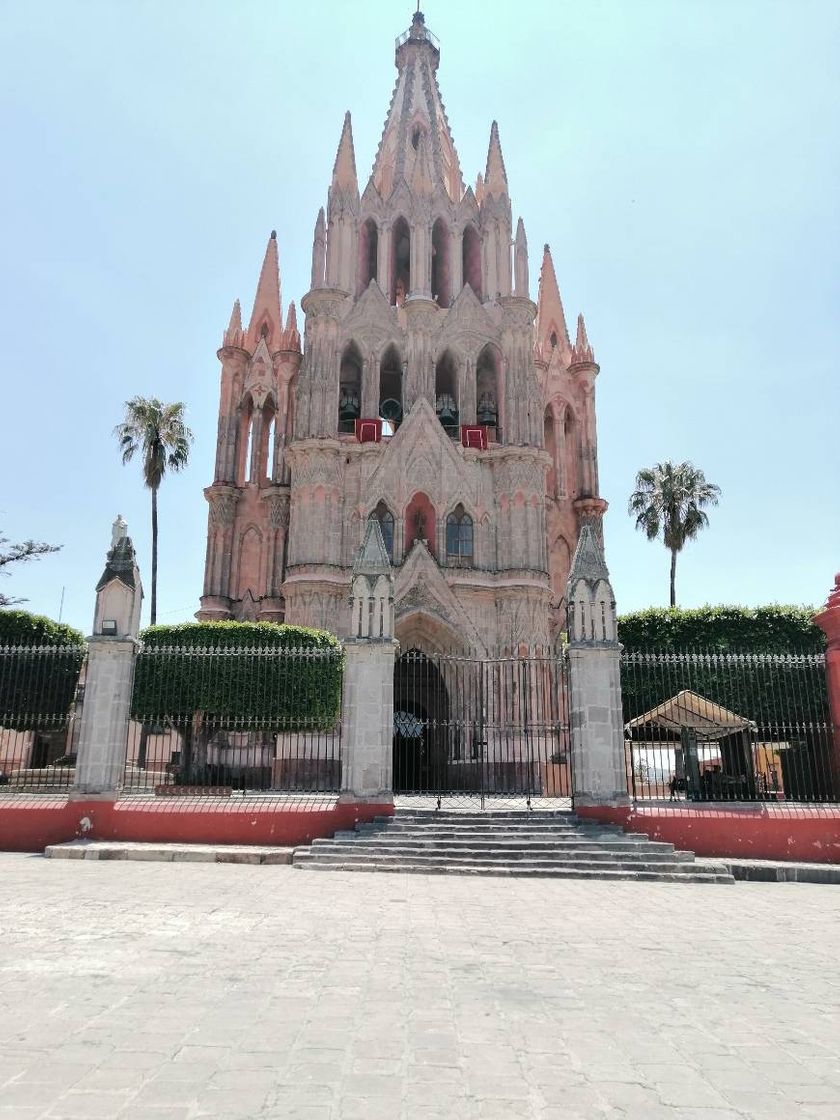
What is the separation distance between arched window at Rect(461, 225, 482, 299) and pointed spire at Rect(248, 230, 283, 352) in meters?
8.90

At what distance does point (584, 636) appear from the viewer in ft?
46.7

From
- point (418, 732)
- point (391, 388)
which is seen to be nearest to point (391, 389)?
point (391, 388)

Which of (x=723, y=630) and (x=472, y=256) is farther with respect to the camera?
(x=472, y=256)

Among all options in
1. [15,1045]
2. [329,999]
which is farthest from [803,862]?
[15,1045]

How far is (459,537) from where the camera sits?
29.6 meters

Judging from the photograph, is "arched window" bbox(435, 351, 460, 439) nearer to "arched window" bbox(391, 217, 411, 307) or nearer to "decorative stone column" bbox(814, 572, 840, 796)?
"arched window" bbox(391, 217, 411, 307)

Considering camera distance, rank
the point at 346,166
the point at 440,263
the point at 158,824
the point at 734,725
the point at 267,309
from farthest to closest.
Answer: the point at 267,309
the point at 440,263
the point at 346,166
the point at 734,725
the point at 158,824

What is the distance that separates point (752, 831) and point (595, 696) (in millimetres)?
3181

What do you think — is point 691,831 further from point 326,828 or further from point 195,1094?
point 195,1094

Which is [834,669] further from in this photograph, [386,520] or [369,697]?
[386,520]

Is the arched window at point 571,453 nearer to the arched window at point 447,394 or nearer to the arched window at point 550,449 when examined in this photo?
the arched window at point 550,449

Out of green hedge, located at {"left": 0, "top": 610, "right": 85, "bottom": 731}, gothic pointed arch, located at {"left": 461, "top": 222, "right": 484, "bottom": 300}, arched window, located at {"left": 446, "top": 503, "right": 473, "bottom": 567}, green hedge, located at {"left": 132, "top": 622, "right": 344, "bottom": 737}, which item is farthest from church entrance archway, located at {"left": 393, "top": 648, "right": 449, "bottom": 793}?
gothic pointed arch, located at {"left": 461, "top": 222, "right": 484, "bottom": 300}

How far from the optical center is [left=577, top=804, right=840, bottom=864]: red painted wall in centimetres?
1242

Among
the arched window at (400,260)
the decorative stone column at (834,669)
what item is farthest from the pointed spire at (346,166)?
the decorative stone column at (834,669)
